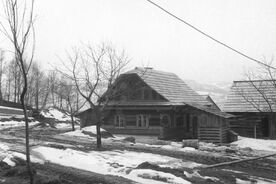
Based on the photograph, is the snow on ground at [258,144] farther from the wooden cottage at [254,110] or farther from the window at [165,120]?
the window at [165,120]

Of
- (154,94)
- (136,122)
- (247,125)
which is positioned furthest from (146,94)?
(247,125)

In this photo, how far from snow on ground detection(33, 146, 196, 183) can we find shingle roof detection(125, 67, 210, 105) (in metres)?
12.7

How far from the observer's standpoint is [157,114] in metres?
30.8

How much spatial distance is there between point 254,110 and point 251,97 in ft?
6.57

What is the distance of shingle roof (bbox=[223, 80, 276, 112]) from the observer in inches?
1251

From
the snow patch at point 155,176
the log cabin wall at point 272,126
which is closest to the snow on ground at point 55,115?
the log cabin wall at point 272,126

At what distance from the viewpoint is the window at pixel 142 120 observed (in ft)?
102

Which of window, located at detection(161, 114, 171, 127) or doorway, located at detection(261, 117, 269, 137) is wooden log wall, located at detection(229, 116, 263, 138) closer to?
doorway, located at detection(261, 117, 269, 137)

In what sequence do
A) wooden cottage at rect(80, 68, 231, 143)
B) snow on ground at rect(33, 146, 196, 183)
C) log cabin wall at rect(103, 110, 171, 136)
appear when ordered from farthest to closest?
1. log cabin wall at rect(103, 110, 171, 136)
2. wooden cottage at rect(80, 68, 231, 143)
3. snow on ground at rect(33, 146, 196, 183)

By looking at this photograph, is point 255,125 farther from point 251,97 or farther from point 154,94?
point 154,94

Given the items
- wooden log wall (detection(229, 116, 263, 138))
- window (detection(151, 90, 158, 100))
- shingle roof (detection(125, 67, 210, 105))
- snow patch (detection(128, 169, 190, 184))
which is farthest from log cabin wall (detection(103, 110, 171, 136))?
snow patch (detection(128, 169, 190, 184))

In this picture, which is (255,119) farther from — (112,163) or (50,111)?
(50,111)

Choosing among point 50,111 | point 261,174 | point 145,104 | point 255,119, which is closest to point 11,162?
point 261,174

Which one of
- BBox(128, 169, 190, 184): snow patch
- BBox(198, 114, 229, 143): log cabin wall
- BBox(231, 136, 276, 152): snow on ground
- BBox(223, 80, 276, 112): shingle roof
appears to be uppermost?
BBox(223, 80, 276, 112): shingle roof
